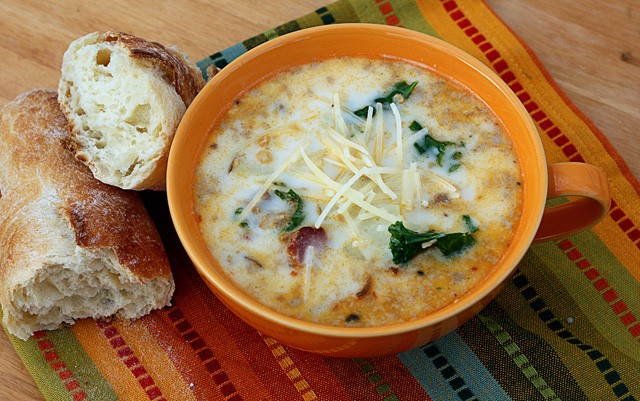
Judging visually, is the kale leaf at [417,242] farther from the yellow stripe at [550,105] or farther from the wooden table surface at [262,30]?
the wooden table surface at [262,30]

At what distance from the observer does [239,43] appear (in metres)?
3.06

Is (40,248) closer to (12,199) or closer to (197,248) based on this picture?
(12,199)

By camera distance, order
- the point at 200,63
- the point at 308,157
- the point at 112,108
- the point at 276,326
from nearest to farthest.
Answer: the point at 276,326
the point at 308,157
the point at 112,108
the point at 200,63

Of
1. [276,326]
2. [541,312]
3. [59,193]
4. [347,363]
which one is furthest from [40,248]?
[541,312]

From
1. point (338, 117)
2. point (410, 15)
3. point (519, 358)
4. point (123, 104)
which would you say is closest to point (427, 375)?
point (519, 358)

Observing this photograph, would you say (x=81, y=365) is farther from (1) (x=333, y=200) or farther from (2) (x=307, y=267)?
(1) (x=333, y=200)

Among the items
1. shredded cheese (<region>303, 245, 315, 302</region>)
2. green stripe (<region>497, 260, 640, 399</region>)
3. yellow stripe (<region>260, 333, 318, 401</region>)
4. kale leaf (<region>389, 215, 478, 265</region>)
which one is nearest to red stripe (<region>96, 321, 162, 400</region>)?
yellow stripe (<region>260, 333, 318, 401</region>)

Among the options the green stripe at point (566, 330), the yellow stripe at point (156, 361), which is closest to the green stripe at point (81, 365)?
the yellow stripe at point (156, 361)

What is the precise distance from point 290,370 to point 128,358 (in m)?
0.48

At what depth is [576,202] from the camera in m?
2.31

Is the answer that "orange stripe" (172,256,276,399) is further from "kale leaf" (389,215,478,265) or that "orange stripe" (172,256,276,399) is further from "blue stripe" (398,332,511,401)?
"kale leaf" (389,215,478,265)

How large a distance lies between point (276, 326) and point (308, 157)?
1.65 ft

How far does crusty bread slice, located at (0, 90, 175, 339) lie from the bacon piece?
0.46 metres

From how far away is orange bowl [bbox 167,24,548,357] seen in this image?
2010 millimetres
